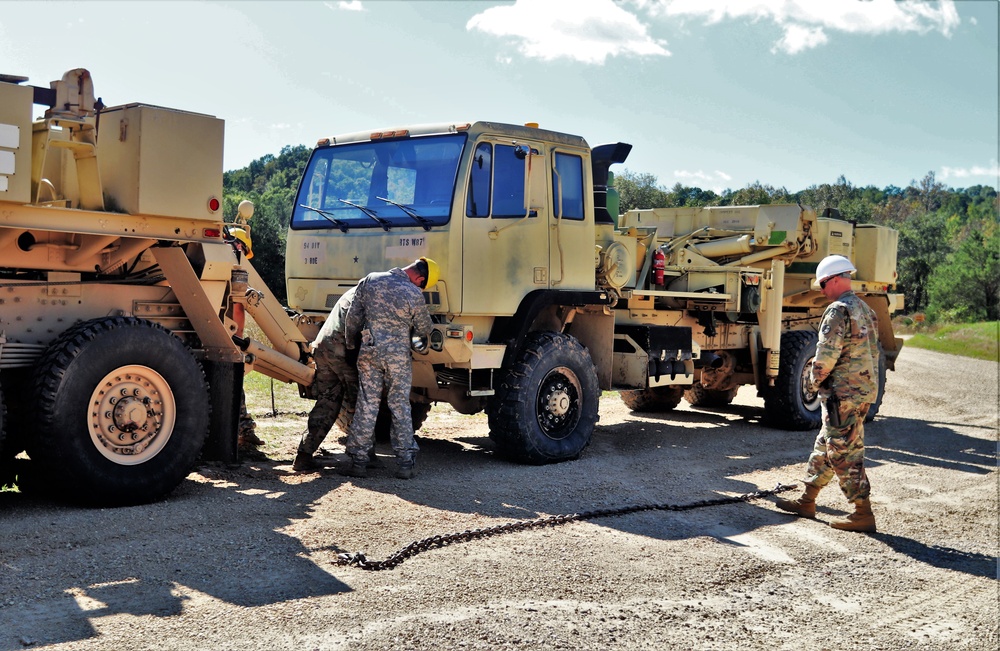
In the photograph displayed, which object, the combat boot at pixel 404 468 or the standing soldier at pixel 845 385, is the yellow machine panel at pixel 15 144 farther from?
the standing soldier at pixel 845 385

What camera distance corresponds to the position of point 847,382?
293 inches

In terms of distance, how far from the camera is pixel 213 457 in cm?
801

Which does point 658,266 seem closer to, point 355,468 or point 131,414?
point 355,468

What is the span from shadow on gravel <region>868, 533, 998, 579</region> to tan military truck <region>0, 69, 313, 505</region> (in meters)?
4.82

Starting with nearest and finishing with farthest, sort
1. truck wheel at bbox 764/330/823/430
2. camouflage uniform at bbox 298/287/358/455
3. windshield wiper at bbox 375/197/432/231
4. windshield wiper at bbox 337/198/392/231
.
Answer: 1. camouflage uniform at bbox 298/287/358/455
2. windshield wiper at bbox 375/197/432/231
3. windshield wiper at bbox 337/198/392/231
4. truck wheel at bbox 764/330/823/430

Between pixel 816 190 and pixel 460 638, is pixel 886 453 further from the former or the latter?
pixel 816 190

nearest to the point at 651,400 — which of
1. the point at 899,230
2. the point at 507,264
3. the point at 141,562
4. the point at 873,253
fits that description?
the point at 873,253

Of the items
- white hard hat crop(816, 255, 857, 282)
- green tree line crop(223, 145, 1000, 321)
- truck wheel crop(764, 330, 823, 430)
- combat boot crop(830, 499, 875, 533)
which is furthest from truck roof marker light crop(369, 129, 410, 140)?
green tree line crop(223, 145, 1000, 321)

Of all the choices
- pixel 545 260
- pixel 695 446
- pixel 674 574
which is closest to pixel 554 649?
pixel 674 574

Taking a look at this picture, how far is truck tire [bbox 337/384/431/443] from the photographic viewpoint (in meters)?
8.70

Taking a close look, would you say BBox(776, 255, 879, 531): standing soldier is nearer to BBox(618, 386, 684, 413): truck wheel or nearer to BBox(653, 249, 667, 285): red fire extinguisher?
BBox(653, 249, 667, 285): red fire extinguisher

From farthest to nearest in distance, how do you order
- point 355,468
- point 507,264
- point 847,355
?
1. point 507,264
2. point 355,468
3. point 847,355

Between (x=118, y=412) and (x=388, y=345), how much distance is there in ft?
A: 7.13

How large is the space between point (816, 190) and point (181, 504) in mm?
51465
